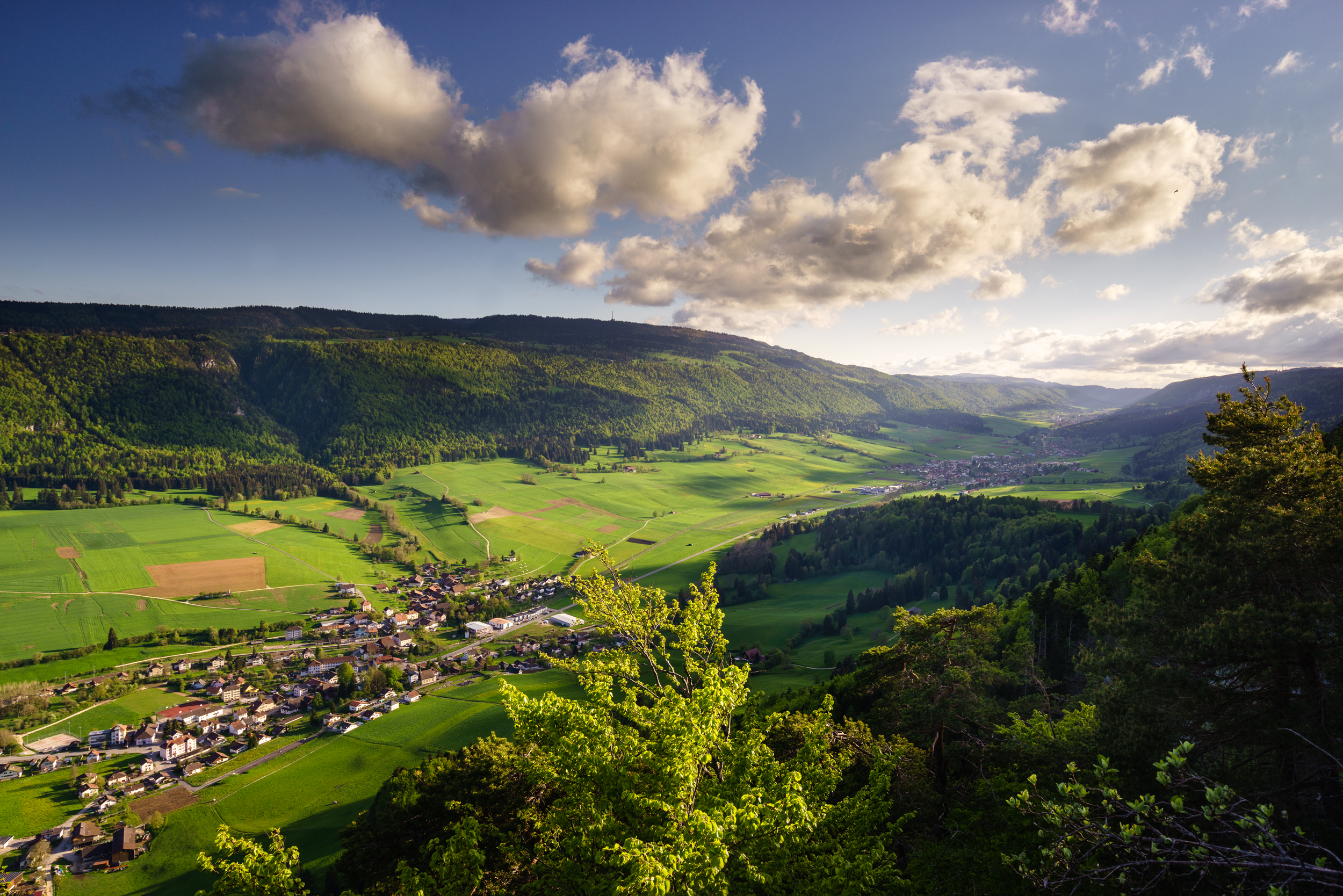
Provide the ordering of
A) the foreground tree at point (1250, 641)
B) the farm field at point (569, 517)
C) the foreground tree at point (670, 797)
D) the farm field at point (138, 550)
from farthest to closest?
the farm field at point (569, 517), the farm field at point (138, 550), the foreground tree at point (1250, 641), the foreground tree at point (670, 797)

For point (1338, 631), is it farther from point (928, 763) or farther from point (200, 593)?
point (200, 593)

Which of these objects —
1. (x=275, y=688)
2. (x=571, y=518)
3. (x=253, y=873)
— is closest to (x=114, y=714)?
(x=275, y=688)

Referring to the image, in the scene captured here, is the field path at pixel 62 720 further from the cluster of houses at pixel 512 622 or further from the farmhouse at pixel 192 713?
the cluster of houses at pixel 512 622

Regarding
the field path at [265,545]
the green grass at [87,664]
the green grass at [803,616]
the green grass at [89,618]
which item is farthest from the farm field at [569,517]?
the green grass at [87,664]

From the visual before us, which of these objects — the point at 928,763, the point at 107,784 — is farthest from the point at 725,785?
the point at 107,784

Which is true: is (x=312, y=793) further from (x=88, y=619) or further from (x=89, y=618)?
(x=89, y=618)

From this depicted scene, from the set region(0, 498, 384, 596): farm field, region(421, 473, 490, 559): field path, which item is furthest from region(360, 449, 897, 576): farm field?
region(0, 498, 384, 596): farm field

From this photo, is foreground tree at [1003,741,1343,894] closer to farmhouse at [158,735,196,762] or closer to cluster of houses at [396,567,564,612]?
farmhouse at [158,735,196,762]

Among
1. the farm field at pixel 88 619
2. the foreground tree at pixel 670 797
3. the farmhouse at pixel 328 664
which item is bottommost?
the farmhouse at pixel 328 664
